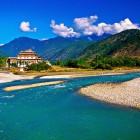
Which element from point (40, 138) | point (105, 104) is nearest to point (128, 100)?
point (105, 104)

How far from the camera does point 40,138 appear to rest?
1308 inches

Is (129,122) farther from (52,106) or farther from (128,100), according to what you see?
(52,106)

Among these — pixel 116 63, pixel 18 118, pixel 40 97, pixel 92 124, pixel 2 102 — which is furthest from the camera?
pixel 116 63

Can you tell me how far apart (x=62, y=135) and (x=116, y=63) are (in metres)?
154

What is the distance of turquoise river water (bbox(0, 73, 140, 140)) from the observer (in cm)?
3406

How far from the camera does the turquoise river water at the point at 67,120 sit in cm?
3406

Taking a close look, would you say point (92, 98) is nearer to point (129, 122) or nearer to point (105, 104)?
point (105, 104)

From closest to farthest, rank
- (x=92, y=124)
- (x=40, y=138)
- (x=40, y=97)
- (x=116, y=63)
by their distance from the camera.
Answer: (x=40, y=138) → (x=92, y=124) → (x=40, y=97) → (x=116, y=63)

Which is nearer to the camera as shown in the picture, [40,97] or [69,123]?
[69,123]

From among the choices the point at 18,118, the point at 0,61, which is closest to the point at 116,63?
the point at 0,61

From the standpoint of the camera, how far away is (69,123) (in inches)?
1544

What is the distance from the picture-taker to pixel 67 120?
134 ft

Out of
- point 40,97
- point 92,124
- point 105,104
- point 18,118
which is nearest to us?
point 92,124

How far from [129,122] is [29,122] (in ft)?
42.0
